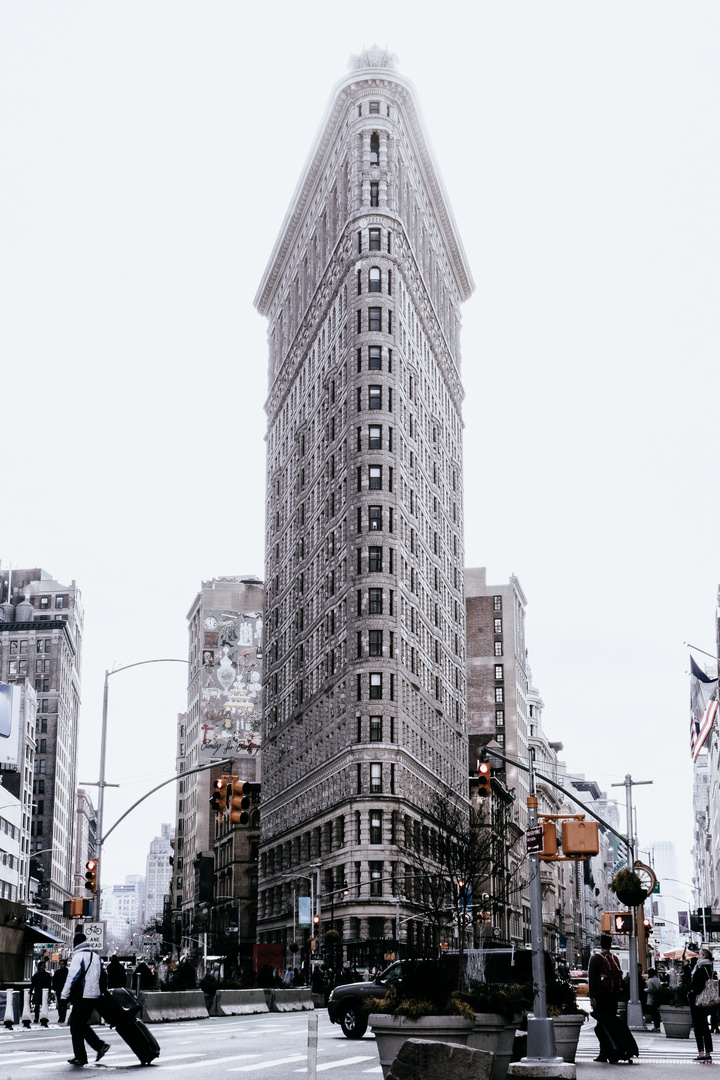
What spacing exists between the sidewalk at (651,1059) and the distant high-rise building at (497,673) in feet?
413

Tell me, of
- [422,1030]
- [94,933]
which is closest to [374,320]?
[94,933]

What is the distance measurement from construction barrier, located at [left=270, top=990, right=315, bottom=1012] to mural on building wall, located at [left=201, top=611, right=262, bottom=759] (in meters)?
122

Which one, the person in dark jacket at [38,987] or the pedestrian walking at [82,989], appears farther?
the person in dark jacket at [38,987]

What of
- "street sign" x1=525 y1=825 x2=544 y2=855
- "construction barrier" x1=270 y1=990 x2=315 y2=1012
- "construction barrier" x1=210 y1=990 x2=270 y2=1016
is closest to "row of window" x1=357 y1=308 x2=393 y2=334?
"construction barrier" x1=270 y1=990 x2=315 y2=1012

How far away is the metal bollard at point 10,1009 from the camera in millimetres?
37094

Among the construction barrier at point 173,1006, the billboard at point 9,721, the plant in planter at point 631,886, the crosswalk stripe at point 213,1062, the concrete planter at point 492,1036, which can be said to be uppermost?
the billboard at point 9,721

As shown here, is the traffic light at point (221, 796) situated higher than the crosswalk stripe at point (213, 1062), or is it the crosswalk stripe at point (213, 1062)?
the traffic light at point (221, 796)

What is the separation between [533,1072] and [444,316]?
120672 mm

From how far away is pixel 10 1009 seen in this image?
3784 cm

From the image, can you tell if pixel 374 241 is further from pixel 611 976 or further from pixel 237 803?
pixel 611 976

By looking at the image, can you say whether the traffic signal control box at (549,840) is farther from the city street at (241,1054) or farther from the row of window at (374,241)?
the row of window at (374,241)

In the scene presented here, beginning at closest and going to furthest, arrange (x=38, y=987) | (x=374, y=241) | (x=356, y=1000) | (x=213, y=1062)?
(x=213, y=1062)
(x=356, y=1000)
(x=38, y=987)
(x=374, y=241)

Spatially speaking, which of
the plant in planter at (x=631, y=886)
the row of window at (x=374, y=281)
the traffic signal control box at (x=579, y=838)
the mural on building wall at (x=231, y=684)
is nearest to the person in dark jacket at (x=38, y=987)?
the plant in planter at (x=631, y=886)

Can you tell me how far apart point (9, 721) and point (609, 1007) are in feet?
344
